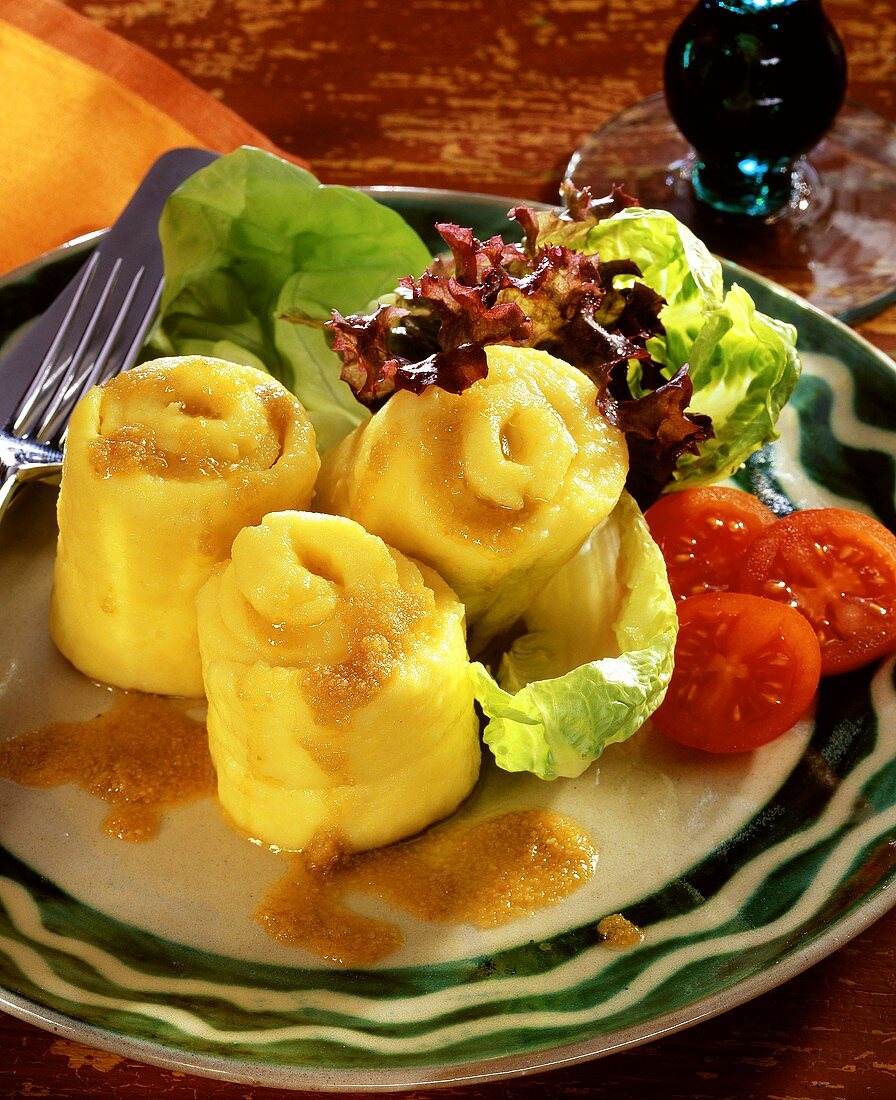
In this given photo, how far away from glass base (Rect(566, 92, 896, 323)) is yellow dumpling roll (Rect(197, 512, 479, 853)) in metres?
2.03

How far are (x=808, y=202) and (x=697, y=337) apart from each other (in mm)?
1615

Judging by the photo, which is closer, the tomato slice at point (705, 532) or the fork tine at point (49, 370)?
the tomato slice at point (705, 532)

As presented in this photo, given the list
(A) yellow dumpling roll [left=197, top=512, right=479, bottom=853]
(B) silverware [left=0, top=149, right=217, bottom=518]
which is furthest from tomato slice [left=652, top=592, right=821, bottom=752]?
(B) silverware [left=0, top=149, right=217, bottom=518]

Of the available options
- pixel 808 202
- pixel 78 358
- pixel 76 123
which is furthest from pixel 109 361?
pixel 808 202

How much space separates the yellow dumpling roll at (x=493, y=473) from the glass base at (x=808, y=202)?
1596 millimetres

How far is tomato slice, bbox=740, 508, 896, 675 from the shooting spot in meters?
2.50

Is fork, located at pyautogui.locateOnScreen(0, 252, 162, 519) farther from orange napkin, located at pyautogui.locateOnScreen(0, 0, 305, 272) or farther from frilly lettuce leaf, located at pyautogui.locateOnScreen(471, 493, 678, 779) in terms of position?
frilly lettuce leaf, located at pyautogui.locateOnScreen(471, 493, 678, 779)

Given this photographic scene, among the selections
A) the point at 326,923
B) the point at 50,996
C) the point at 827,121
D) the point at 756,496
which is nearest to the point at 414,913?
the point at 326,923

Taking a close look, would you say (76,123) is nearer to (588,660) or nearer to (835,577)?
(588,660)

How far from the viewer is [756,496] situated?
9.53 feet

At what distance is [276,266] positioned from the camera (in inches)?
124

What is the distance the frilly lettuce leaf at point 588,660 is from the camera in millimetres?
2193

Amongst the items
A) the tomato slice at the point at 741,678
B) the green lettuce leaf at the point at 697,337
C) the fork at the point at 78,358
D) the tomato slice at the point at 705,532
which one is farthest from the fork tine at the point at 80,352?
the tomato slice at the point at 741,678

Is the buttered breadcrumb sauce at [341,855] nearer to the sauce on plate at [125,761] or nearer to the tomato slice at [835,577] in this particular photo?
the sauce on plate at [125,761]
